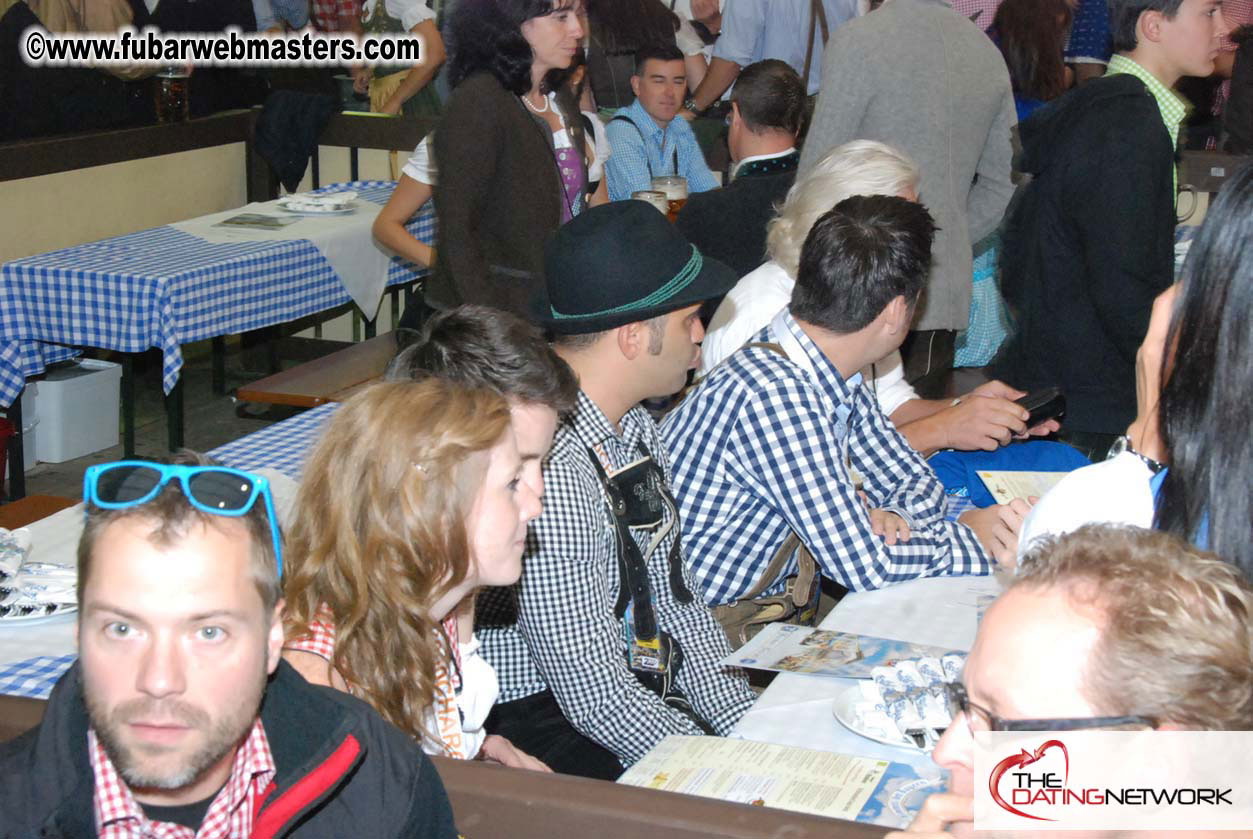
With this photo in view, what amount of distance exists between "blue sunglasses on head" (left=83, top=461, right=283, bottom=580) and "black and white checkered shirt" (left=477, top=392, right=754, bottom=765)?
0.78 meters

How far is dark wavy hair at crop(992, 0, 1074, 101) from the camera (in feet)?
18.2

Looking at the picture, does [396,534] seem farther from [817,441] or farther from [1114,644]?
→ [817,441]

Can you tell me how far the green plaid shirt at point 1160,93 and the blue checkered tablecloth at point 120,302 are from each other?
3072 millimetres

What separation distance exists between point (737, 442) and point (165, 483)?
1.31 metres

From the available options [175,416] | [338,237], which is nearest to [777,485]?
[175,416]

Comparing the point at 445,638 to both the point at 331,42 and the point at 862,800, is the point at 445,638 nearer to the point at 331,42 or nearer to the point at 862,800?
the point at 862,800

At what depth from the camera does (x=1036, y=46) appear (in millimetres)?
5562

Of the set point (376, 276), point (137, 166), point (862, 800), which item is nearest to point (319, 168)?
point (137, 166)

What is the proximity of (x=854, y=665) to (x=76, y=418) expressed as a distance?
160 inches

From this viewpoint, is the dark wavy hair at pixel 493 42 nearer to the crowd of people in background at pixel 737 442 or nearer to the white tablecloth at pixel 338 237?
the crowd of people in background at pixel 737 442

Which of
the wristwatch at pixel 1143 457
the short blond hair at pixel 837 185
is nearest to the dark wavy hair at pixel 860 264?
the short blond hair at pixel 837 185

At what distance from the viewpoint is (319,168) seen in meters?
7.07

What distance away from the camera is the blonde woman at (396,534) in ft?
5.11

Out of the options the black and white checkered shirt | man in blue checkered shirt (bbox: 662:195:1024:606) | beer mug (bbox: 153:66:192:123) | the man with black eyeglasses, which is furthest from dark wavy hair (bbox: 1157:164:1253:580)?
beer mug (bbox: 153:66:192:123)
